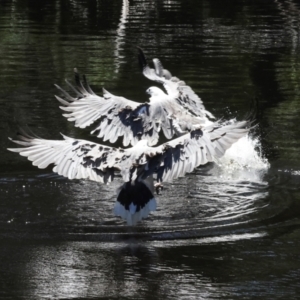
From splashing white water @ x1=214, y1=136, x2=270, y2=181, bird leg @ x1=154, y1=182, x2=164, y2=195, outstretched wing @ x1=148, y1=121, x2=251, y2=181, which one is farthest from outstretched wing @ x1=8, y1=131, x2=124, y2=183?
splashing white water @ x1=214, y1=136, x2=270, y2=181

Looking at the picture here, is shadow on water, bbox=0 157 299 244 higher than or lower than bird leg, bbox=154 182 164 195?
lower

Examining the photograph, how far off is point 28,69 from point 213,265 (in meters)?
9.99

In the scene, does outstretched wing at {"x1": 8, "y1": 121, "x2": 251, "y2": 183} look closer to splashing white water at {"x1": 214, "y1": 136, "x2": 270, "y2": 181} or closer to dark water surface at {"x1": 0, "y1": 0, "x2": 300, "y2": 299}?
dark water surface at {"x1": 0, "y1": 0, "x2": 300, "y2": 299}

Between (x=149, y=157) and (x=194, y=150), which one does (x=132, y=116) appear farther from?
(x=194, y=150)

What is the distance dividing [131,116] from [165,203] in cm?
117

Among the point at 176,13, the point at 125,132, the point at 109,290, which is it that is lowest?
the point at 109,290

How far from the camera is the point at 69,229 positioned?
8.73 metres

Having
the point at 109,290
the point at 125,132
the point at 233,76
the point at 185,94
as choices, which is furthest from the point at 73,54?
the point at 109,290

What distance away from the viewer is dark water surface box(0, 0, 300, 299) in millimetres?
7449

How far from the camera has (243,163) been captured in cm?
1125

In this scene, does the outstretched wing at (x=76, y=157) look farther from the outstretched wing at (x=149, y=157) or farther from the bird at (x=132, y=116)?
the bird at (x=132, y=116)

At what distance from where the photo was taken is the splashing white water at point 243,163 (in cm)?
1075

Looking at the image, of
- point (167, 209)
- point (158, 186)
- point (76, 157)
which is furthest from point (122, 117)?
point (76, 157)

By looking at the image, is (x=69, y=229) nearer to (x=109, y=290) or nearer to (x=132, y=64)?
(x=109, y=290)
